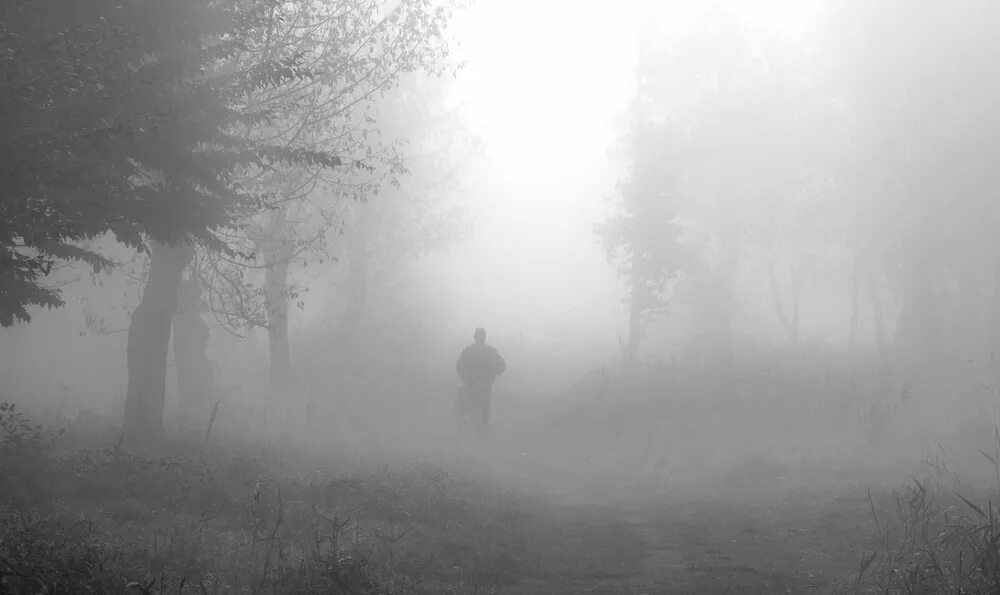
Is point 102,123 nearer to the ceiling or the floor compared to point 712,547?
nearer to the ceiling

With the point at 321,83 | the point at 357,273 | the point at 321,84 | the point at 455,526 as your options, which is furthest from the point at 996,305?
the point at 455,526

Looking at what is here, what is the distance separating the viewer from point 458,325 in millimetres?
40156

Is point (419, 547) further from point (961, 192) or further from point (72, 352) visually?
point (72, 352)

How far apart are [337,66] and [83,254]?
669 centimetres

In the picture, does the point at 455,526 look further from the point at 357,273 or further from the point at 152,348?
the point at 357,273

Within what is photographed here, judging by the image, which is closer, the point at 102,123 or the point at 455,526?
the point at 102,123

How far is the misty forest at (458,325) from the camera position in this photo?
26.1 feet

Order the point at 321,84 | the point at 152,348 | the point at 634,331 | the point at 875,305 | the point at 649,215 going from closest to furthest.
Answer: the point at 152,348, the point at 321,84, the point at 634,331, the point at 649,215, the point at 875,305

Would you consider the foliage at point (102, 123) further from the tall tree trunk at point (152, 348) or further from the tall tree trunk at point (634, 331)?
the tall tree trunk at point (634, 331)

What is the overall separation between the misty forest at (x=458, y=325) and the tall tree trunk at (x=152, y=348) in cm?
7

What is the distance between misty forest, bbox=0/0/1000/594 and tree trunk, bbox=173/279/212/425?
100mm

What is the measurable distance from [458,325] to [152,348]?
84.7 feet

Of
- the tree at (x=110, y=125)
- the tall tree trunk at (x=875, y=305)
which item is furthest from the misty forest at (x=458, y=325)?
the tall tree trunk at (x=875, y=305)

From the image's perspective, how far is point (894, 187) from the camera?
27062 millimetres
